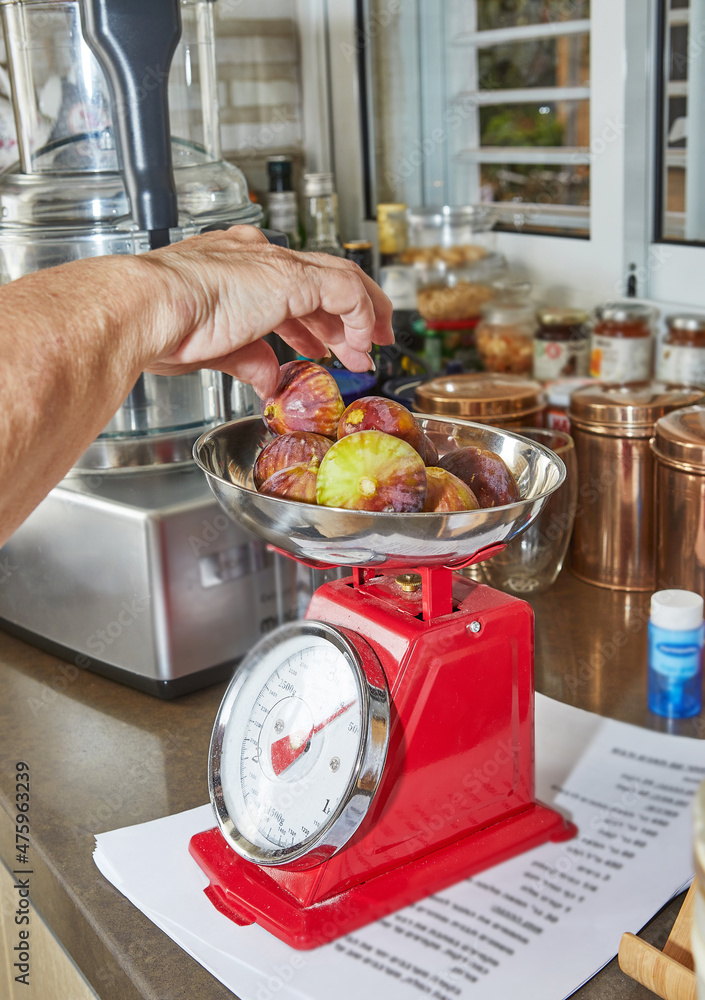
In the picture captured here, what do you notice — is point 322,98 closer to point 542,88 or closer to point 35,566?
point 542,88

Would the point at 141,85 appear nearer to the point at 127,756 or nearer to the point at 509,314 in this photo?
the point at 127,756

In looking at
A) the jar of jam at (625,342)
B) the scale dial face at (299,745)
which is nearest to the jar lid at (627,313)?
the jar of jam at (625,342)

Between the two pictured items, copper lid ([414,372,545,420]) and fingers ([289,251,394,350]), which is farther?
copper lid ([414,372,545,420])

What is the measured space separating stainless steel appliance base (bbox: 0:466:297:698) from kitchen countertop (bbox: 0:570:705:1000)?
43 mm

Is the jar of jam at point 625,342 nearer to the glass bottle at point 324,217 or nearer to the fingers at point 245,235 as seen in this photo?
the glass bottle at point 324,217

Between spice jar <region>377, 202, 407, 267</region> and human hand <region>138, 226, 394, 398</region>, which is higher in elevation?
spice jar <region>377, 202, 407, 267</region>

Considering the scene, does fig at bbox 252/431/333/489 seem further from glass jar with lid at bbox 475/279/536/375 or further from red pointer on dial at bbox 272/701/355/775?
glass jar with lid at bbox 475/279/536/375

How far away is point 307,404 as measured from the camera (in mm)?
712

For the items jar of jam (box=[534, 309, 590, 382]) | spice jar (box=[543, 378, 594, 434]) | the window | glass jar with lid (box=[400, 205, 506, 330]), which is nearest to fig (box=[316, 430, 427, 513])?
spice jar (box=[543, 378, 594, 434])

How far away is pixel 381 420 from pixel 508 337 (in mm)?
959

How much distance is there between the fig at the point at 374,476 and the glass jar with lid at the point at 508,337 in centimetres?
99

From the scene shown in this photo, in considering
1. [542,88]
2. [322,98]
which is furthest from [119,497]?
[322,98]

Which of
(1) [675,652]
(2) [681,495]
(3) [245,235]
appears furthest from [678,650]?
(3) [245,235]

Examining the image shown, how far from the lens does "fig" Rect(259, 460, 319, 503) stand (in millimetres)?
640
